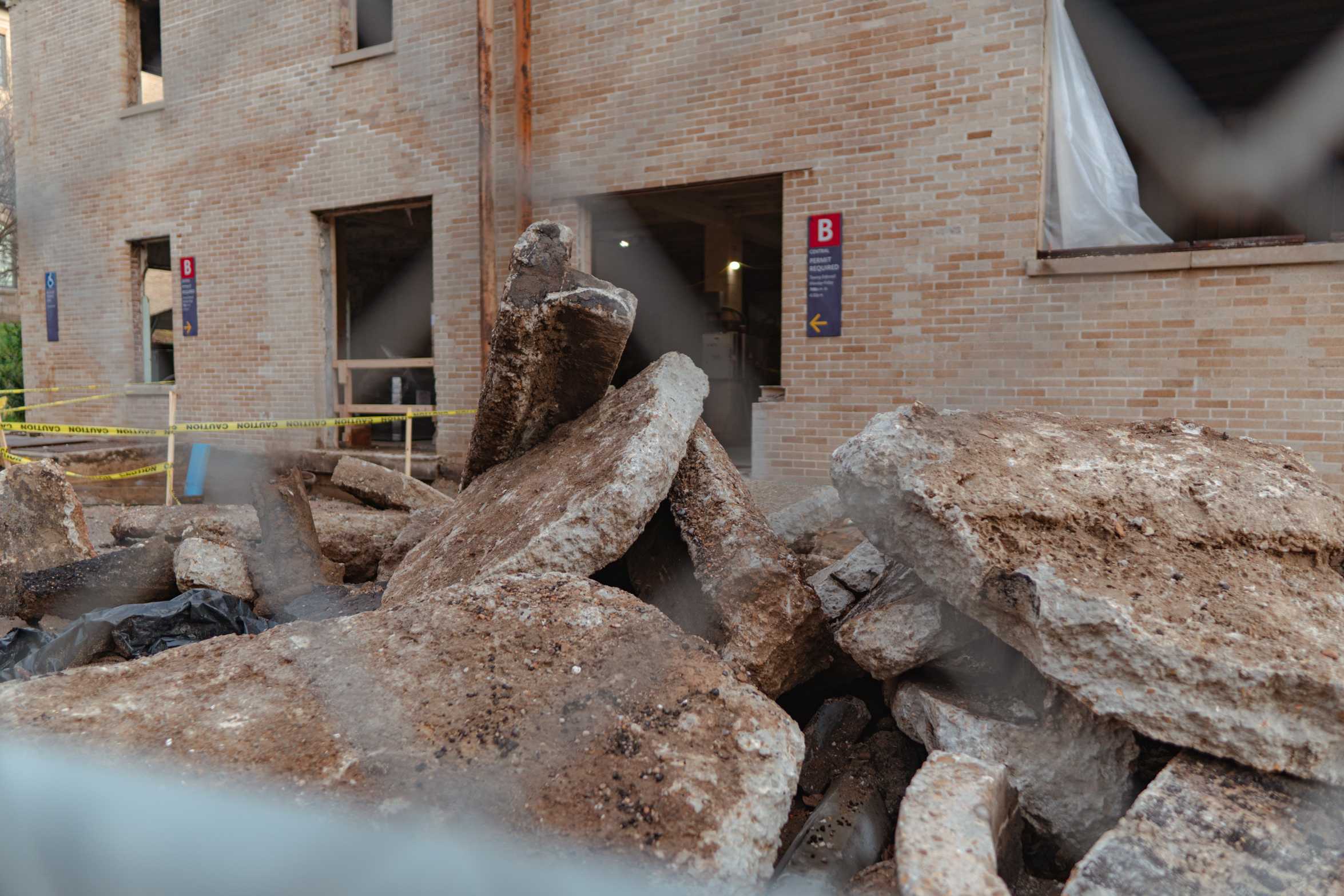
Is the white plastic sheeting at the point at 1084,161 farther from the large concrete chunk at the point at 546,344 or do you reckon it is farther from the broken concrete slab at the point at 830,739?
the broken concrete slab at the point at 830,739

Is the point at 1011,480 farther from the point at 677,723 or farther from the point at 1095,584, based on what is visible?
the point at 677,723

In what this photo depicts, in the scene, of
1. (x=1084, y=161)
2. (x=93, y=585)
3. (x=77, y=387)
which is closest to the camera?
(x=93, y=585)

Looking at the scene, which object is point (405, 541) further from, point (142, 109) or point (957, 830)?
→ point (957, 830)

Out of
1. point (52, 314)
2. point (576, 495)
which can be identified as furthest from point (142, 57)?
point (52, 314)

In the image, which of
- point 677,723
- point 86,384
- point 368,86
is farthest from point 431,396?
point 677,723

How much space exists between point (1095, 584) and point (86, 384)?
33.6ft

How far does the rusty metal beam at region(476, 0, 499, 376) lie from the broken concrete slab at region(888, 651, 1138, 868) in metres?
4.71

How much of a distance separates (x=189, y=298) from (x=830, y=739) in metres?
7.83

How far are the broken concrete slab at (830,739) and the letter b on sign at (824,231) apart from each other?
4.17 meters

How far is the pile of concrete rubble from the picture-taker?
1339 millimetres

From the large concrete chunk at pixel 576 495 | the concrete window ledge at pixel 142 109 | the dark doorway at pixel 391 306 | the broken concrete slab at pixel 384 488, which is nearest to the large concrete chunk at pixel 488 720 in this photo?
the large concrete chunk at pixel 576 495

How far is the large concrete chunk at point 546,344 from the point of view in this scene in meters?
2.78

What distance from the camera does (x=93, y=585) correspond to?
3230 mm

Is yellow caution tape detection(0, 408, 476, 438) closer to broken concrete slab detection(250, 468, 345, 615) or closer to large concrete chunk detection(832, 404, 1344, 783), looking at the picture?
broken concrete slab detection(250, 468, 345, 615)
